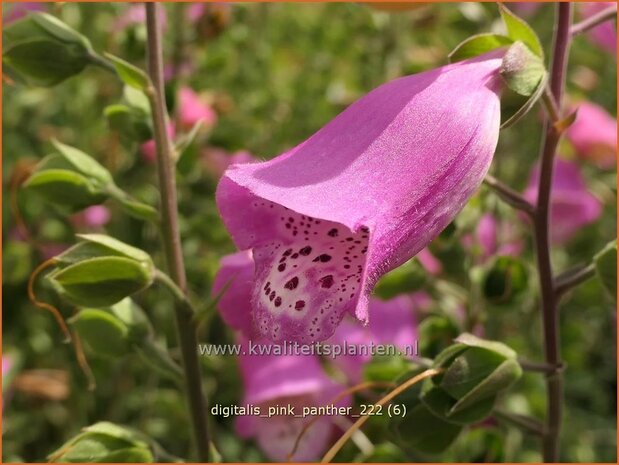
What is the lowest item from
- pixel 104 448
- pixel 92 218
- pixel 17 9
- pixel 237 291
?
pixel 92 218

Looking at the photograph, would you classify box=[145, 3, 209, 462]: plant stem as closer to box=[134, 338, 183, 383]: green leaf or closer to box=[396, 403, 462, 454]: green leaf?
box=[134, 338, 183, 383]: green leaf

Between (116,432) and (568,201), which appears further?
(568,201)

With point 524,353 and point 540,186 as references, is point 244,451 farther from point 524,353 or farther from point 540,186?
point 540,186

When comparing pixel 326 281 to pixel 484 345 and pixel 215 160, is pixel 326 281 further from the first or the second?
pixel 215 160

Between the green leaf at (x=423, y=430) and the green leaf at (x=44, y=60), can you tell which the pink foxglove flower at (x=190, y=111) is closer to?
the green leaf at (x=44, y=60)

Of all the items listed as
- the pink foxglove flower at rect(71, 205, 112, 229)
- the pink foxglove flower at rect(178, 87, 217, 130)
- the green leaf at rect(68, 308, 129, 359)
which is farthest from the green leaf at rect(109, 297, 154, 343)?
the pink foxglove flower at rect(71, 205, 112, 229)

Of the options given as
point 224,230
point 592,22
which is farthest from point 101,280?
point 224,230

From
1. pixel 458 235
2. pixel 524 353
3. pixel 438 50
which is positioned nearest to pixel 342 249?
pixel 458 235
